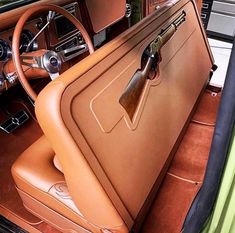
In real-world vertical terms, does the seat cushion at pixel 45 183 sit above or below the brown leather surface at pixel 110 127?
below

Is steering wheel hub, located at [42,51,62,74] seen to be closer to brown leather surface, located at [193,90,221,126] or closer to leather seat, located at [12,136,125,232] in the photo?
leather seat, located at [12,136,125,232]

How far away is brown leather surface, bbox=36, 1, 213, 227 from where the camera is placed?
0.69m

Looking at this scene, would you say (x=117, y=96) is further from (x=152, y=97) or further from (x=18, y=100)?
(x=18, y=100)

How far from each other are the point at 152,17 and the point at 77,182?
2.50 feet

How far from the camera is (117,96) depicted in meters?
0.83

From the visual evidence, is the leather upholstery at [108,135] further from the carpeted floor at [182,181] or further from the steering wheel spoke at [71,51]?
the steering wheel spoke at [71,51]

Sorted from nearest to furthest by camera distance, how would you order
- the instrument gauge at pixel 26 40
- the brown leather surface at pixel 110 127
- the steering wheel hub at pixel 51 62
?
1. the brown leather surface at pixel 110 127
2. the steering wheel hub at pixel 51 62
3. the instrument gauge at pixel 26 40

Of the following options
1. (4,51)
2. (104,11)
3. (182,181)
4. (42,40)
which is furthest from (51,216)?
(104,11)

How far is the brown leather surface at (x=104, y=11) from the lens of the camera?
5.87 ft

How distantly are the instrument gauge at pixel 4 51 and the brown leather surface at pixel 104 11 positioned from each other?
0.71 m

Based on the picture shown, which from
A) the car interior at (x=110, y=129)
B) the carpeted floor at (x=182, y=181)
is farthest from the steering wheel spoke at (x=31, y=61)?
the carpeted floor at (x=182, y=181)

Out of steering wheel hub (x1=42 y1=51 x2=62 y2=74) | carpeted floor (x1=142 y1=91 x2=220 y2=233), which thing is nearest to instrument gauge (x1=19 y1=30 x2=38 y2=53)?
steering wheel hub (x1=42 y1=51 x2=62 y2=74)

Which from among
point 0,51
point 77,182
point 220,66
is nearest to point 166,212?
point 77,182

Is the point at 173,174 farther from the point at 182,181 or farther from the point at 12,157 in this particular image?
the point at 12,157
